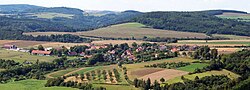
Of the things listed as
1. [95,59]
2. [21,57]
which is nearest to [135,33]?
[21,57]

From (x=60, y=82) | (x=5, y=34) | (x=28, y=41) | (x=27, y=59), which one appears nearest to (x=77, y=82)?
(x=60, y=82)

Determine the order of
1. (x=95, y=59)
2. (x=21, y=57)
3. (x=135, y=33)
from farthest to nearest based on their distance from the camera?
(x=135, y=33) < (x=21, y=57) < (x=95, y=59)

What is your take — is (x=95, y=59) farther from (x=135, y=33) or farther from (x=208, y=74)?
(x=135, y=33)

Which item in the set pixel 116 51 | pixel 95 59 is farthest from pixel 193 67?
pixel 116 51

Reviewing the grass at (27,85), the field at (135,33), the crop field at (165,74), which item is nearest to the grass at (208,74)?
the crop field at (165,74)

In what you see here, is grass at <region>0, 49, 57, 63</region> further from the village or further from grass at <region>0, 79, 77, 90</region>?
grass at <region>0, 79, 77, 90</region>

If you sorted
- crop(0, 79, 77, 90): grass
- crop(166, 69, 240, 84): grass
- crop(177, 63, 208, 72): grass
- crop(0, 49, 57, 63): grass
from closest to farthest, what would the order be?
crop(0, 79, 77, 90): grass < crop(166, 69, 240, 84): grass < crop(177, 63, 208, 72): grass < crop(0, 49, 57, 63): grass

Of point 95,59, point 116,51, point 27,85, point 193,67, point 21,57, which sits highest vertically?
point 193,67

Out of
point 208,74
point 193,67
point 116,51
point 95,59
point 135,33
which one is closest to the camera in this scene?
point 208,74

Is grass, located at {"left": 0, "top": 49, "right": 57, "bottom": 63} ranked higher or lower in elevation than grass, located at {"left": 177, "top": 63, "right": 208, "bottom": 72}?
lower

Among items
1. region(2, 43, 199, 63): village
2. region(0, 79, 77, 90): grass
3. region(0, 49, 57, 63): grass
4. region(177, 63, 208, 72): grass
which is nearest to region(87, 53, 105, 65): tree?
region(2, 43, 199, 63): village

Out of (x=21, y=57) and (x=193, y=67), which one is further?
(x=21, y=57)

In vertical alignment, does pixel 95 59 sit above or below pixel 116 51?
above
